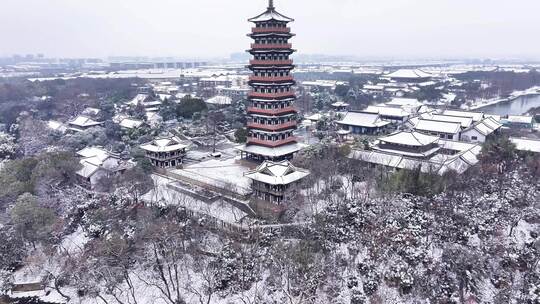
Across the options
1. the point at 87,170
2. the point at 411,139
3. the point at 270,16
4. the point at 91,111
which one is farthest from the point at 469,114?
the point at 91,111

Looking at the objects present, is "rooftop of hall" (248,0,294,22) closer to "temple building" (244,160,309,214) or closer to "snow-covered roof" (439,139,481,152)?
"temple building" (244,160,309,214)

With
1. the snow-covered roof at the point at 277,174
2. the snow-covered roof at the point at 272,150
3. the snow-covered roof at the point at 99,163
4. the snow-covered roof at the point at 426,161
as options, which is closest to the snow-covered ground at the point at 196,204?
A: the snow-covered roof at the point at 277,174

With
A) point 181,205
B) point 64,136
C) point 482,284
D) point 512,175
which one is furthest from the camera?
point 64,136

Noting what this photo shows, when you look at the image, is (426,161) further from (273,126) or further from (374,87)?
(374,87)

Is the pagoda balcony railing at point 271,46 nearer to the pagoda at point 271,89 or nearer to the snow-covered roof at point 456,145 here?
the pagoda at point 271,89

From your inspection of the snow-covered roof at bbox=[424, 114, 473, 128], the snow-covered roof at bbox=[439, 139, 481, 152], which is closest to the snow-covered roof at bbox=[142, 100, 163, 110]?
the snow-covered roof at bbox=[424, 114, 473, 128]

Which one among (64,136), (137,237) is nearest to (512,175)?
(137,237)

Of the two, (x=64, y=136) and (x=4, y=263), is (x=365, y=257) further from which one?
(x=64, y=136)
